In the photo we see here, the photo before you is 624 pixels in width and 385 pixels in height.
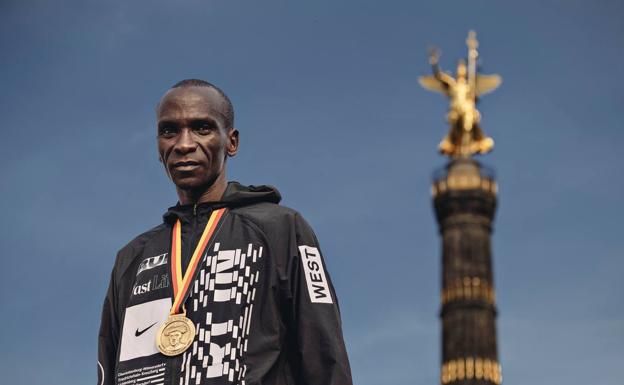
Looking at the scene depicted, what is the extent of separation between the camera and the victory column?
185ft

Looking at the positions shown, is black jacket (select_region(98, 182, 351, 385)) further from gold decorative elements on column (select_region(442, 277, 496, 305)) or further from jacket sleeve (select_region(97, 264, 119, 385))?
gold decorative elements on column (select_region(442, 277, 496, 305))

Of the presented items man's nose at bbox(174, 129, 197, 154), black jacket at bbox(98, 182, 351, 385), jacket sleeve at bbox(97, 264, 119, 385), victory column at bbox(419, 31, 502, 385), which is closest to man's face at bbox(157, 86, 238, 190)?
man's nose at bbox(174, 129, 197, 154)

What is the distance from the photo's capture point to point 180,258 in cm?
570

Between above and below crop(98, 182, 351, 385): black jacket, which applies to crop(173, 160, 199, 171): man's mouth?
above

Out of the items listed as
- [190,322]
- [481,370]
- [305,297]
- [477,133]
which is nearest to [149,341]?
[190,322]

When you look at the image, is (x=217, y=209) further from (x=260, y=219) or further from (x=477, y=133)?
(x=477, y=133)

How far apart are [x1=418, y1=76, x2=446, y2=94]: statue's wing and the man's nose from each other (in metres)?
53.9

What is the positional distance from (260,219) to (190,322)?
0.57 meters

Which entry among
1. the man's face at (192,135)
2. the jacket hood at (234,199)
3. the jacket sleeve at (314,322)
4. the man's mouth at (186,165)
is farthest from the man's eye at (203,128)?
the jacket sleeve at (314,322)

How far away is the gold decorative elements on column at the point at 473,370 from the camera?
5578 cm

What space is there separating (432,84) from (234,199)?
5413 cm

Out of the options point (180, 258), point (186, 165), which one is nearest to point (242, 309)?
point (180, 258)

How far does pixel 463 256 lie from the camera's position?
57531mm

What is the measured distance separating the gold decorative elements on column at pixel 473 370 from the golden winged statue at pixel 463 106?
342 inches
